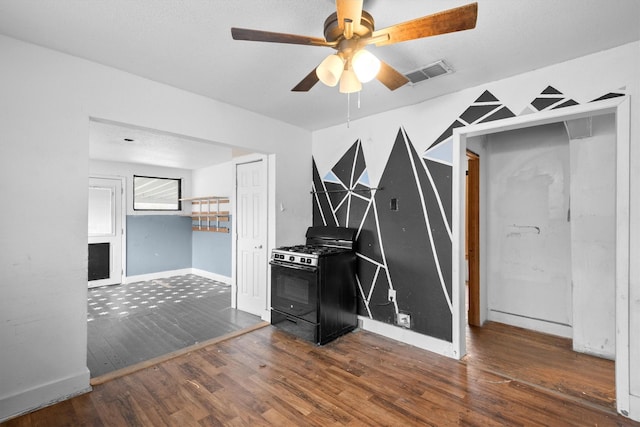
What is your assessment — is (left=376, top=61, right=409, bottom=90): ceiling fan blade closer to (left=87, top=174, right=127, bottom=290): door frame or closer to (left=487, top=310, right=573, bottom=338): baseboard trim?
Result: (left=487, top=310, right=573, bottom=338): baseboard trim

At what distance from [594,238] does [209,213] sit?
603cm

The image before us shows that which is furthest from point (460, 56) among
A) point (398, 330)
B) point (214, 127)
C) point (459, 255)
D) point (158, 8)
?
point (398, 330)

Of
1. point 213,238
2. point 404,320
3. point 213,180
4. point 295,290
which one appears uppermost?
point 213,180

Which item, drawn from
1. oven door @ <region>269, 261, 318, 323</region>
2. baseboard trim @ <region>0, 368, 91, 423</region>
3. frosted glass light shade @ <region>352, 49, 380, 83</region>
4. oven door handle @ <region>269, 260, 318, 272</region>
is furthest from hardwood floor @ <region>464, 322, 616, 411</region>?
baseboard trim @ <region>0, 368, 91, 423</region>

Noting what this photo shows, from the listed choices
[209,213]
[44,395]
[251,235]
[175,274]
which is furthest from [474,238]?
[175,274]

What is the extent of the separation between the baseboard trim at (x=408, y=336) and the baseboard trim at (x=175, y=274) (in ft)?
10.8

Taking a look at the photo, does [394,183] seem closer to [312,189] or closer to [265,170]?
[312,189]

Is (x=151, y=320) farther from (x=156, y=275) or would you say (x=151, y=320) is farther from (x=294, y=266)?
(x=156, y=275)

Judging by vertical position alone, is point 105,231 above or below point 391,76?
below

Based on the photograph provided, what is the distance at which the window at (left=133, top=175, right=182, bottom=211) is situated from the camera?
633cm

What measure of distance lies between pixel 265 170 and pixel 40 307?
2497 millimetres

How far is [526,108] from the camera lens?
2510 millimetres

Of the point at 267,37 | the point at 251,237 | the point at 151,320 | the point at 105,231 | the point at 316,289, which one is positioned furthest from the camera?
the point at 105,231

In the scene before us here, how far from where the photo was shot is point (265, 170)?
3.92 metres
